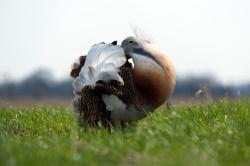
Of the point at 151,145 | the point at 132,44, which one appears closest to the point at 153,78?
the point at 132,44

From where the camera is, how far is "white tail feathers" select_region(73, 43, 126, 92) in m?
7.34

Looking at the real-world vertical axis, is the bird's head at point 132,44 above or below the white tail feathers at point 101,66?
above

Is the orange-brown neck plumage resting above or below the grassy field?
above

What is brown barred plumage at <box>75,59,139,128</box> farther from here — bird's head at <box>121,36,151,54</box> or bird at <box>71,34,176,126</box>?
bird's head at <box>121,36,151,54</box>

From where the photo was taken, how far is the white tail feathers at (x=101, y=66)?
734 cm

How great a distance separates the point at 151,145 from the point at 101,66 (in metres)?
1.99

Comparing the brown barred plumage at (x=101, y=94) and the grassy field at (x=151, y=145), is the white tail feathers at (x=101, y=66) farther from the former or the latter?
the grassy field at (x=151, y=145)

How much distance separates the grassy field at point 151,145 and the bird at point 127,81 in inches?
8.6

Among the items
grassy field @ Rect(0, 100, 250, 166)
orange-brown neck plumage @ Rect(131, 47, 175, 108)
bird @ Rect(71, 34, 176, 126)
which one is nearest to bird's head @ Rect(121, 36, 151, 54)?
bird @ Rect(71, 34, 176, 126)

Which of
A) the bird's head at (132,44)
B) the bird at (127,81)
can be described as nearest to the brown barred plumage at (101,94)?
the bird at (127,81)

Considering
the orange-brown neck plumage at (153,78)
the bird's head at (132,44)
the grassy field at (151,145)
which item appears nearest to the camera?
the grassy field at (151,145)

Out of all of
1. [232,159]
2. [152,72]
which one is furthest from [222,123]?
[232,159]

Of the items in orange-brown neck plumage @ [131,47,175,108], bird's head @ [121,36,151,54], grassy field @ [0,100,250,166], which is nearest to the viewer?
grassy field @ [0,100,250,166]

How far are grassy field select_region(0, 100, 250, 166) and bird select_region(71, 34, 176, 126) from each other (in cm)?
22
